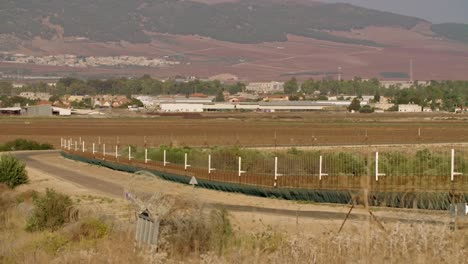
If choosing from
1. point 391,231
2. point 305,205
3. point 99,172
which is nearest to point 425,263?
point 391,231

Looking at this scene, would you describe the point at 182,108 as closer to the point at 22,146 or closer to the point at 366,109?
the point at 366,109

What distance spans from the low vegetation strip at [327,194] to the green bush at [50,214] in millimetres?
5763

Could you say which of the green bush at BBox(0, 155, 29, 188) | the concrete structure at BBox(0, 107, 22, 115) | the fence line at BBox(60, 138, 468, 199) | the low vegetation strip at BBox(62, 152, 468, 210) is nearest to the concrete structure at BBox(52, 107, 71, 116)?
the concrete structure at BBox(0, 107, 22, 115)

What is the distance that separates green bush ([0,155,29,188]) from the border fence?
4.76 metres

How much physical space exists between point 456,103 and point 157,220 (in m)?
166

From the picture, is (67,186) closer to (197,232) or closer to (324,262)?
(197,232)

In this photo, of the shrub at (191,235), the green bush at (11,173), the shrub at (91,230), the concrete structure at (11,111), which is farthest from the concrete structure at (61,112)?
the shrub at (191,235)

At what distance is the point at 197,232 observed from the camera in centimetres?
1486

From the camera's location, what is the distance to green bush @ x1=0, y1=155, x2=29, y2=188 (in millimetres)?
34031

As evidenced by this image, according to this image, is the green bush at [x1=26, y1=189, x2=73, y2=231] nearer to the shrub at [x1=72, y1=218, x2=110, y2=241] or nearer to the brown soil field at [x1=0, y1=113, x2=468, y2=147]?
the shrub at [x1=72, y1=218, x2=110, y2=241]

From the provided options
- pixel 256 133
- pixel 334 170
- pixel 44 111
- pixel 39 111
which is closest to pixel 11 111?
pixel 39 111

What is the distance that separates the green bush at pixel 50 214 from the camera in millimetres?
19859

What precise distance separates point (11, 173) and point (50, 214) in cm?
1500

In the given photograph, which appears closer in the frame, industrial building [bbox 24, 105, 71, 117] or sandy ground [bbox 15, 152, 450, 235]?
sandy ground [bbox 15, 152, 450, 235]
